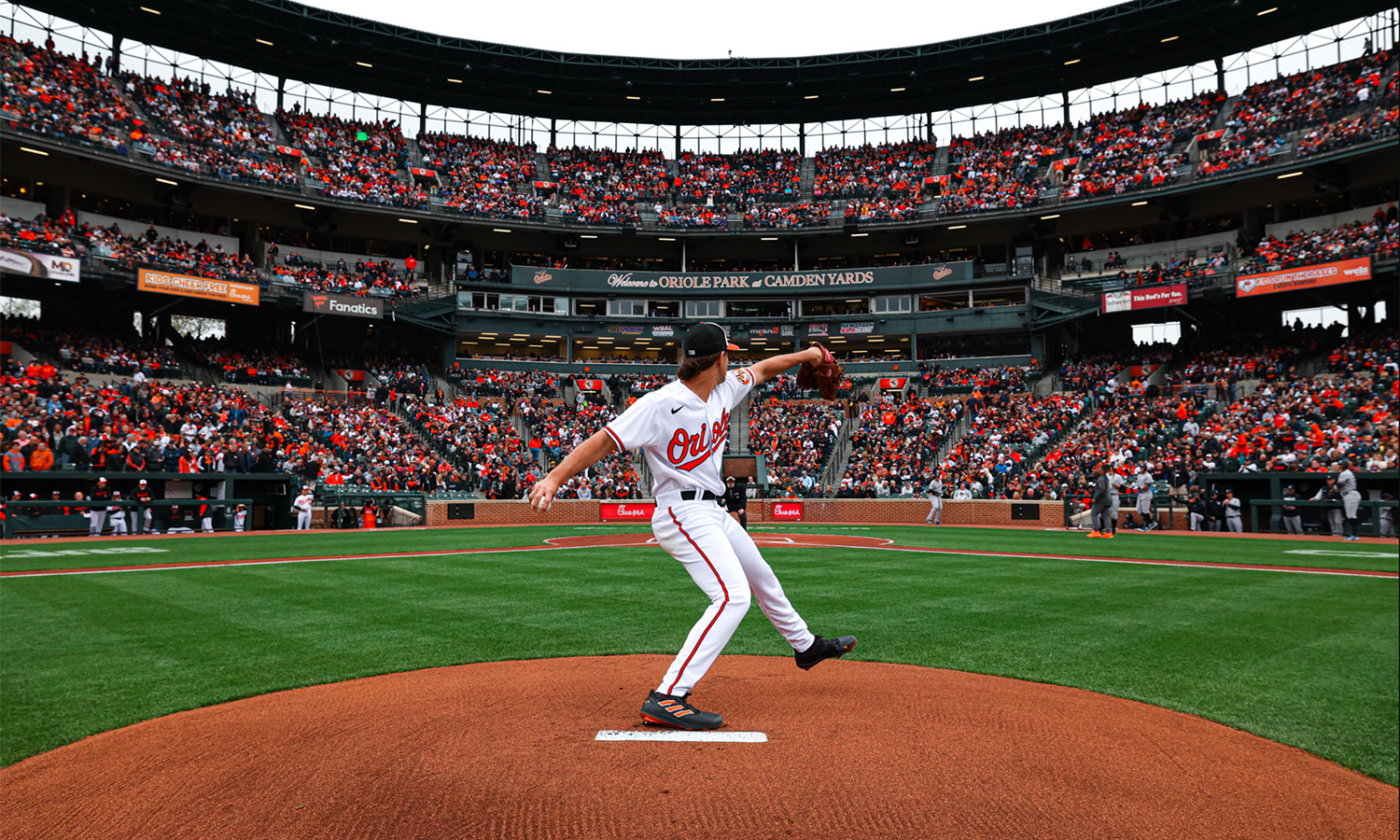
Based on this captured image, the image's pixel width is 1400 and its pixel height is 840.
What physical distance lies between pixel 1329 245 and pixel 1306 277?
9.80ft

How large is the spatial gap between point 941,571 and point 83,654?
36.5ft

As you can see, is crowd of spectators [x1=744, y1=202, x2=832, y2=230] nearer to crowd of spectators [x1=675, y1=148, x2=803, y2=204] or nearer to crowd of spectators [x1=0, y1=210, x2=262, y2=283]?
crowd of spectators [x1=675, y1=148, x2=803, y2=204]

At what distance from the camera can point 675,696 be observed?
4.48 metres

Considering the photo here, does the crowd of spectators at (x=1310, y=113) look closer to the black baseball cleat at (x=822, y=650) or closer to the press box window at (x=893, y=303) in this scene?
the press box window at (x=893, y=303)

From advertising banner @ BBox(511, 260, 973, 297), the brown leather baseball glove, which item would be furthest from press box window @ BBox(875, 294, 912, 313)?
the brown leather baseball glove

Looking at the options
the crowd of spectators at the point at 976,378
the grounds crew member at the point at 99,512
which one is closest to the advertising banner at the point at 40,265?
the grounds crew member at the point at 99,512

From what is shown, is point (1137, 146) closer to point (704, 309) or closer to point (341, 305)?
point (704, 309)

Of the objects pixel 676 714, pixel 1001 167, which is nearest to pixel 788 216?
pixel 1001 167

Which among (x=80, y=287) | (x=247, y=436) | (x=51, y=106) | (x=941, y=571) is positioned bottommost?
(x=941, y=571)

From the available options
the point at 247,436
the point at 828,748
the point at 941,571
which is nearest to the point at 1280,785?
the point at 828,748

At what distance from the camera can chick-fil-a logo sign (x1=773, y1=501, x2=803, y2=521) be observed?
30.3m

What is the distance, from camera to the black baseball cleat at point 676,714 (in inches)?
172

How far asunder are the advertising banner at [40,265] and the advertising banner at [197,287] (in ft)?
7.38

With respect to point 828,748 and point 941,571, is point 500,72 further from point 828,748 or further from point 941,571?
point 828,748
